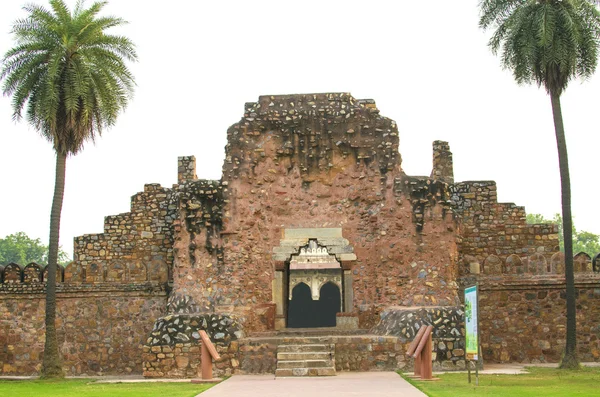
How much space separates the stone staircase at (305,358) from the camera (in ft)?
58.2

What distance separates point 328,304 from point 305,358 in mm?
23415

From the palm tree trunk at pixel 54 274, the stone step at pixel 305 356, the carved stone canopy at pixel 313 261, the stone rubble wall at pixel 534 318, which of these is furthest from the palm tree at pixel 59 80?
the carved stone canopy at pixel 313 261

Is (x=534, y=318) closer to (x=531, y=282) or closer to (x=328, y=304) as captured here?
(x=531, y=282)

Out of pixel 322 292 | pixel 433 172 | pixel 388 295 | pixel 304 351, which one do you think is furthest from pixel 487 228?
pixel 322 292

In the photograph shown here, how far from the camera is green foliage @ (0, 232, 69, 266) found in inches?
2751

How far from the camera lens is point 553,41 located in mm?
20203

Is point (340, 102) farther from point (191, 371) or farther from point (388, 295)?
point (191, 371)

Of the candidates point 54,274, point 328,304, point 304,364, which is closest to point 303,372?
point 304,364

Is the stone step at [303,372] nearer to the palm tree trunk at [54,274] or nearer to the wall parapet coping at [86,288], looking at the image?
the palm tree trunk at [54,274]

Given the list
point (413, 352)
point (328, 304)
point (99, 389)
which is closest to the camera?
point (99, 389)

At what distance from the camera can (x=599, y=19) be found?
2045 cm

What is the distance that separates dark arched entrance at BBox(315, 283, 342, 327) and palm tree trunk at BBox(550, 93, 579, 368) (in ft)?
70.2

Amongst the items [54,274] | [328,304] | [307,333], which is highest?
[54,274]

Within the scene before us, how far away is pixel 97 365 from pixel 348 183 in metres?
8.63
